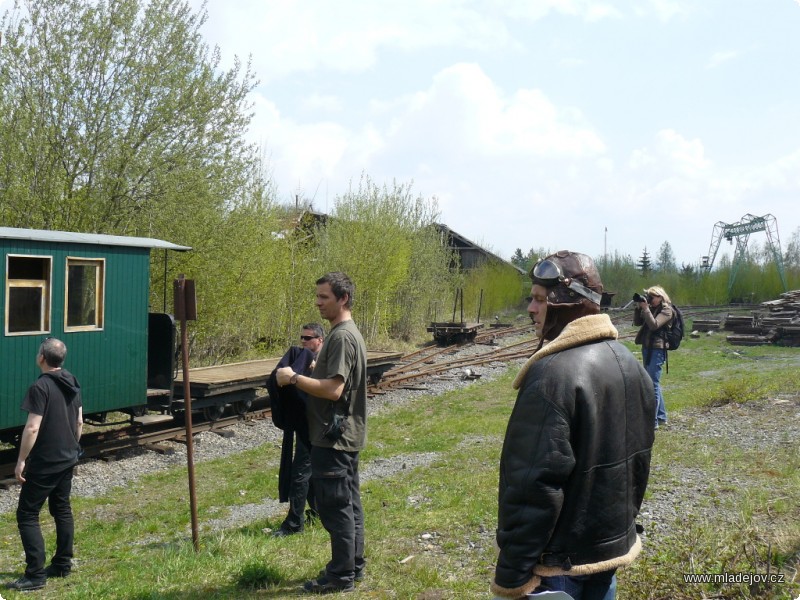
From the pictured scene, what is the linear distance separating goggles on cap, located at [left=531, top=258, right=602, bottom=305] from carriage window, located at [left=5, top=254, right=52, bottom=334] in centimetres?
786

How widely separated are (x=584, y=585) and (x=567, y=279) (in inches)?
42.2

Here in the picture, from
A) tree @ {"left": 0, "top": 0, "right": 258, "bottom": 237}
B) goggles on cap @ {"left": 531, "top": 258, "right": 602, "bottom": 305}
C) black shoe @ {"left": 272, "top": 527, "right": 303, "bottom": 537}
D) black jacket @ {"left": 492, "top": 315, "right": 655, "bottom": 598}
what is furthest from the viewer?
tree @ {"left": 0, "top": 0, "right": 258, "bottom": 237}

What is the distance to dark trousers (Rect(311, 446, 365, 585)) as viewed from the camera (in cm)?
472

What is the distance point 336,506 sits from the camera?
186 inches

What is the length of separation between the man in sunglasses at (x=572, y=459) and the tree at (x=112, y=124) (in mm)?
13029

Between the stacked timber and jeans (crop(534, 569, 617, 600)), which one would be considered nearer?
jeans (crop(534, 569, 617, 600))

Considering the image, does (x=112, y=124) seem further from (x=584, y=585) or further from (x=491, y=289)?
(x=491, y=289)

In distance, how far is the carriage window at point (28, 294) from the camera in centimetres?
898

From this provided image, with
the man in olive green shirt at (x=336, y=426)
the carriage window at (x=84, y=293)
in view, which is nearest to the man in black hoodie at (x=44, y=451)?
the man in olive green shirt at (x=336, y=426)

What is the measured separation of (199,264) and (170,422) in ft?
15.0

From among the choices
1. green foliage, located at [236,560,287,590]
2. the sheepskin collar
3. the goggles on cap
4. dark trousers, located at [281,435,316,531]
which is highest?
the goggles on cap

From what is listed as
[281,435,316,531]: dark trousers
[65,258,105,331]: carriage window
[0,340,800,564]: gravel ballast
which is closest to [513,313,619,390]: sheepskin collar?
[0,340,800,564]: gravel ballast

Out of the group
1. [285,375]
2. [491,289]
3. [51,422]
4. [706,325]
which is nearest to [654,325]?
[285,375]

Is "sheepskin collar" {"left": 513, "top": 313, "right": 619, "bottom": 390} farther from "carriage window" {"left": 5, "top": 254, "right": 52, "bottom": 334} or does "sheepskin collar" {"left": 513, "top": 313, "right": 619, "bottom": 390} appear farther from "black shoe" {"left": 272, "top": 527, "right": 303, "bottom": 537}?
"carriage window" {"left": 5, "top": 254, "right": 52, "bottom": 334}
